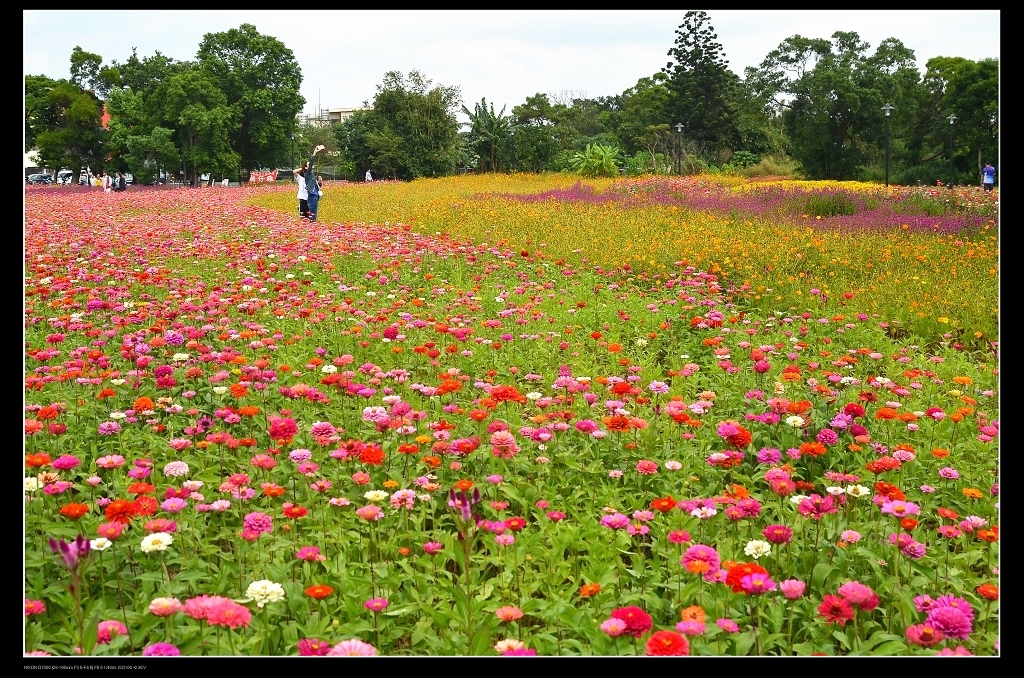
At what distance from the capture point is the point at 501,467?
267cm

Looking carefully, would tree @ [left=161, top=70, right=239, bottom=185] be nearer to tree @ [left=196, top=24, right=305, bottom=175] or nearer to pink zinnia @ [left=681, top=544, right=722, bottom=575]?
tree @ [left=196, top=24, right=305, bottom=175]

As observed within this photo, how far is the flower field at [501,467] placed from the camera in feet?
5.58

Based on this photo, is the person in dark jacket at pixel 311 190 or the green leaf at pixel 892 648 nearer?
the green leaf at pixel 892 648

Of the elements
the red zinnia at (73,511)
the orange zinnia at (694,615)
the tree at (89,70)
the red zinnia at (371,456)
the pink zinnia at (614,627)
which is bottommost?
the orange zinnia at (694,615)

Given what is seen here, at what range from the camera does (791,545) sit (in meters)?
2.09

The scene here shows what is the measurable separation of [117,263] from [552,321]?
3811mm

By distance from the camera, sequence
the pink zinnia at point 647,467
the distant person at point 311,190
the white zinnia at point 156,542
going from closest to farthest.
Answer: the white zinnia at point 156,542 → the pink zinnia at point 647,467 → the distant person at point 311,190

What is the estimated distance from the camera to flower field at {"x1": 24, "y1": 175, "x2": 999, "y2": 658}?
1702mm

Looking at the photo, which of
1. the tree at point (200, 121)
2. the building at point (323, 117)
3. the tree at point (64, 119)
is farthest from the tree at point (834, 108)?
the tree at point (64, 119)

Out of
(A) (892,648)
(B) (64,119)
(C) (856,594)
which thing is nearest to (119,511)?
(C) (856,594)

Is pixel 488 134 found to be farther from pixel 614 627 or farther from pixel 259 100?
pixel 614 627

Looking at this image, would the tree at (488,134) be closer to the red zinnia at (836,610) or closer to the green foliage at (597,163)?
the green foliage at (597,163)
